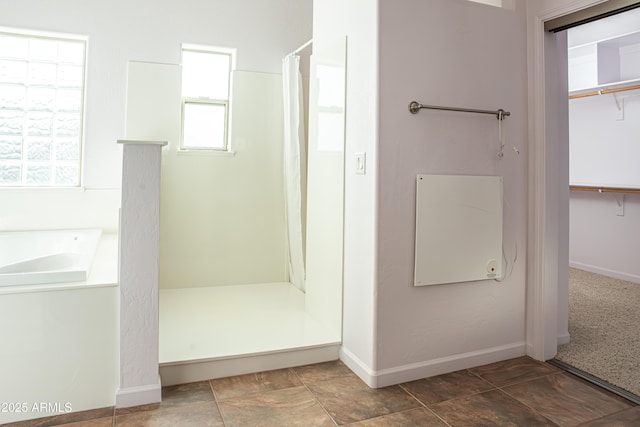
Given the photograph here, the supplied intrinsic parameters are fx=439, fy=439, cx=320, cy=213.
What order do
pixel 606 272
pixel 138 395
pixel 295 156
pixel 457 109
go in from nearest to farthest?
1. pixel 138 395
2. pixel 457 109
3. pixel 295 156
4. pixel 606 272

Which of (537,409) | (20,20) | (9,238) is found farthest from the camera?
(20,20)

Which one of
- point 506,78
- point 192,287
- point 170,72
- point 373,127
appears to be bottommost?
point 192,287

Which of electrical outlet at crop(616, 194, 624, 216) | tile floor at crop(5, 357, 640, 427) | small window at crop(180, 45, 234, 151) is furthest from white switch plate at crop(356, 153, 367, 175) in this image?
electrical outlet at crop(616, 194, 624, 216)

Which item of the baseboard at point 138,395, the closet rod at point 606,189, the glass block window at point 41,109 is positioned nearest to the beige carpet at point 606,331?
the closet rod at point 606,189

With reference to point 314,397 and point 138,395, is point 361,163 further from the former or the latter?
point 138,395

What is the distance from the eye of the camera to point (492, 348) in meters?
2.40

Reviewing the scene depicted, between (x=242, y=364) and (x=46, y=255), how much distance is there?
1.32 meters

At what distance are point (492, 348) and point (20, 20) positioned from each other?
3872 millimetres

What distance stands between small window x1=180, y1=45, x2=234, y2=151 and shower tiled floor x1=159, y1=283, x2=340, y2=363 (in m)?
1.24

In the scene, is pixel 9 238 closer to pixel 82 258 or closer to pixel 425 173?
pixel 82 258

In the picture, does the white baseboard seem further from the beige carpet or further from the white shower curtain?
the white shower curtain

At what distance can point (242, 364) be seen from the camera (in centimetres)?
221

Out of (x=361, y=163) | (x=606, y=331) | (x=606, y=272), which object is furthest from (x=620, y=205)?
(x=361, y=163)

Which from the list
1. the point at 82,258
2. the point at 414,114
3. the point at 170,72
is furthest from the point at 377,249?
the point at 170,72
